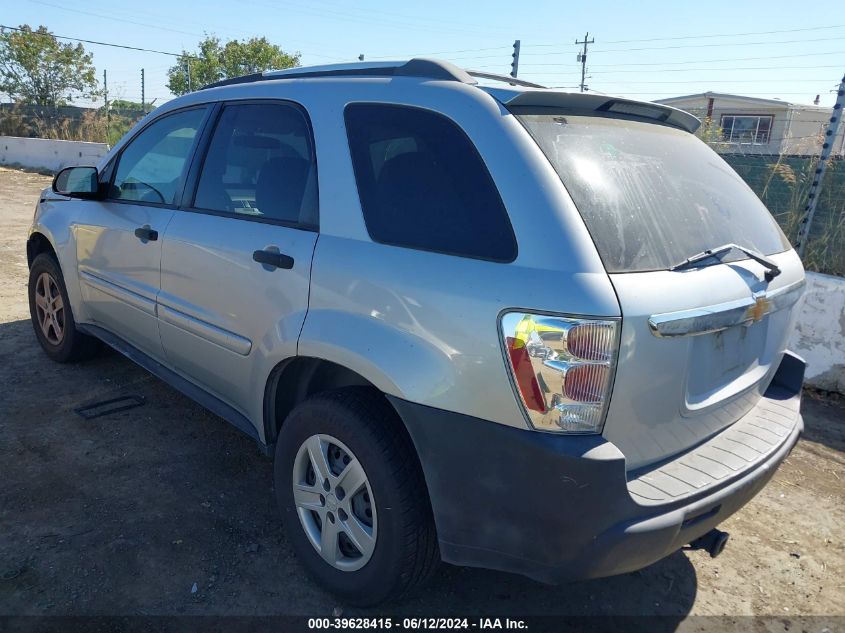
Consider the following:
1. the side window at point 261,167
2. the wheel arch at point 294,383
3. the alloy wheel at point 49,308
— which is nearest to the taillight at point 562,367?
the wheel arch at point 294,383

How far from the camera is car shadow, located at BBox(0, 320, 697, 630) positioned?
8.15 feet

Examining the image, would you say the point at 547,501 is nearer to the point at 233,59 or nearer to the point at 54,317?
the point at 54,317

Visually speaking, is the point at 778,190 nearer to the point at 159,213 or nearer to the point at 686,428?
the point at 686,428

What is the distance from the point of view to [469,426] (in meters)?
1.92

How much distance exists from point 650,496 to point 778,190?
578 centimetres

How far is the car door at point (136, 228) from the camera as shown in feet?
11.1

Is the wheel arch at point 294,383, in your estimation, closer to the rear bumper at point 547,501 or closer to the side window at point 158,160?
the rear bumper at point 547,501

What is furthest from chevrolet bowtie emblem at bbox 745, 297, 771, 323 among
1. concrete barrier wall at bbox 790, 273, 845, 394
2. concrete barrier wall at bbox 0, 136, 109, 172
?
concrete barrier wall at bbox 0, 136, 109, 172

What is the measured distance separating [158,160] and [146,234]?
53cm

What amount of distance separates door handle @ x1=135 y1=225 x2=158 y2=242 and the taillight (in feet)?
7.40

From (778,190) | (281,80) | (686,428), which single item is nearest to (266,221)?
(281,80)

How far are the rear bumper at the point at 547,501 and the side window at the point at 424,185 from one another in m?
0.55

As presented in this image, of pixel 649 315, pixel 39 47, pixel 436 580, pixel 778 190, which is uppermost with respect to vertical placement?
pixel 39 47

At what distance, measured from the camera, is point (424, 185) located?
2.18 metres
